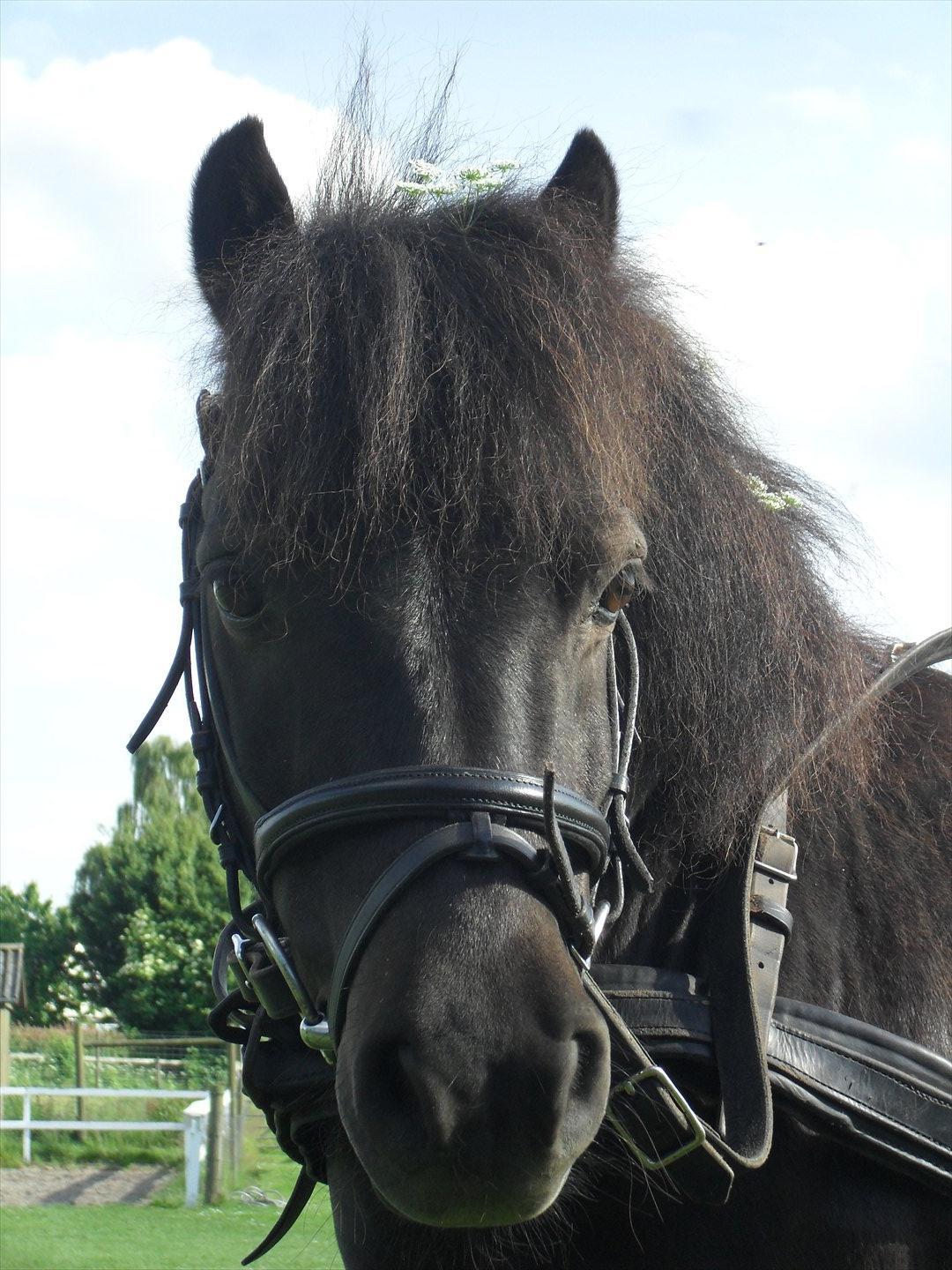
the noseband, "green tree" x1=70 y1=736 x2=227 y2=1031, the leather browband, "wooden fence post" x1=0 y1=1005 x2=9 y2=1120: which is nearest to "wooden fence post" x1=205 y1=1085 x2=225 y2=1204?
the noseband

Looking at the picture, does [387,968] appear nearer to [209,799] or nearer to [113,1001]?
[209,799]

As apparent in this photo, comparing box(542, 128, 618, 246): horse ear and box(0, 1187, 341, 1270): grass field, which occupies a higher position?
box(542, 128, 618, 246): horse ear

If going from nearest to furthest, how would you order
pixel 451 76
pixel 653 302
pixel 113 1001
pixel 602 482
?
1. pixel 602 482
2. pixel 653 302
3. pixel 451 76
4. pixel 113 1001

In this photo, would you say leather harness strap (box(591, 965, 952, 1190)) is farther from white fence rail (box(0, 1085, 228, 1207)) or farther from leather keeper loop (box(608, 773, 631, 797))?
white fence rail (box(0, 1085, 228, 1207))

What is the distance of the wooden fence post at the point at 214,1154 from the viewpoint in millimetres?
11797

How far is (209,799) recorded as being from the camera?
110 inches

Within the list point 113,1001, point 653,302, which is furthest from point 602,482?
point 113,1001

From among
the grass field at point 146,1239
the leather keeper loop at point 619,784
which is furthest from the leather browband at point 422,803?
the grass field at point 146,1239

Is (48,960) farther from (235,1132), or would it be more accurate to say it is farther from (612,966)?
(612,966)

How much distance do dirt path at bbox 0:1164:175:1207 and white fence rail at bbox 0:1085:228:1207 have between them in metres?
0.43

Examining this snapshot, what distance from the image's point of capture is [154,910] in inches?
1674

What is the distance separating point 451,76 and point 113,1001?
4426 cm

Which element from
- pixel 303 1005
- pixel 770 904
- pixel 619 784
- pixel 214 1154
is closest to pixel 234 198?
pixel 619 784

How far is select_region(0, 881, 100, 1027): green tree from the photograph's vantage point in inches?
1927
